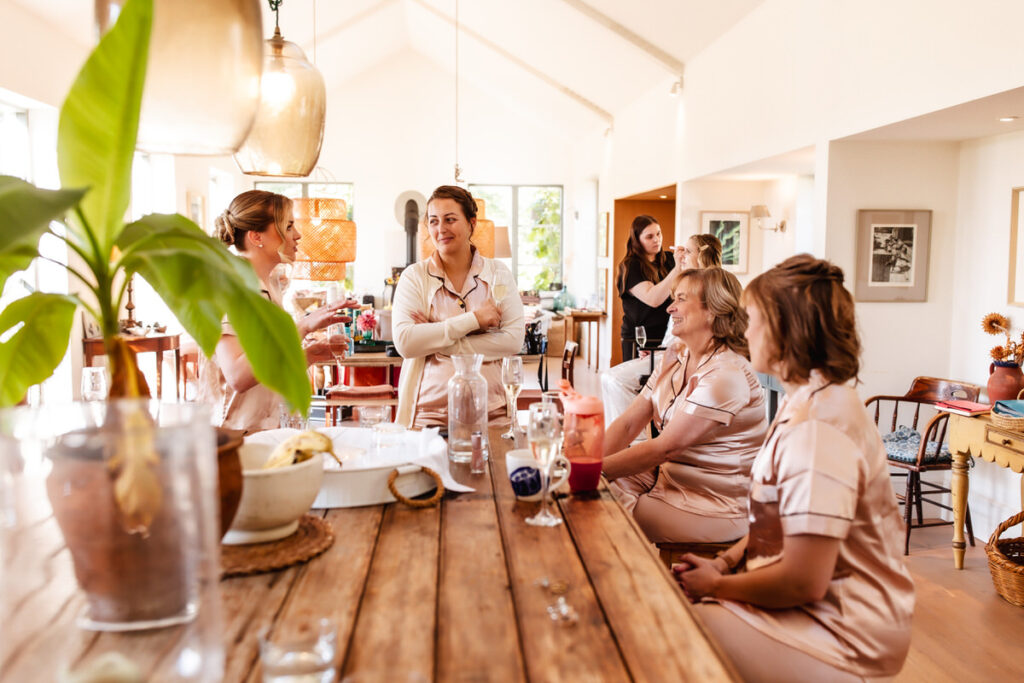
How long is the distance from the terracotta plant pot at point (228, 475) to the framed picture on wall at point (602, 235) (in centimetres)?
1075

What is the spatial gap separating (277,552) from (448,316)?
5.89 ft

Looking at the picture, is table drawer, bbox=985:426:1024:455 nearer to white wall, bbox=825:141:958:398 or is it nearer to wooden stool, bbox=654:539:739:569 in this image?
white wall, bbox=825:141:958:398

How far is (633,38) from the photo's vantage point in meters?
7.99

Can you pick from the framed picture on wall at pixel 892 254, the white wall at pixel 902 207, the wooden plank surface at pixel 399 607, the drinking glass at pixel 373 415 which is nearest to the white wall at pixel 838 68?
the white wall at pixel 902 207

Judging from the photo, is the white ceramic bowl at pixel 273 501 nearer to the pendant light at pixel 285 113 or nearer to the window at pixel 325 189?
the pendant light at pixel 285 113

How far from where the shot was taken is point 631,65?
8.91m

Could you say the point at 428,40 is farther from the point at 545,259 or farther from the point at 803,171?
the point at 803,171

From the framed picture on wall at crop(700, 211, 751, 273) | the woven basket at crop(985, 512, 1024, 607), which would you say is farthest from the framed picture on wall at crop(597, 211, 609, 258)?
the woven basket at crop(985, 512, 1024, 607)

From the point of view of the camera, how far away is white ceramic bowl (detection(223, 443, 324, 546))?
154cm

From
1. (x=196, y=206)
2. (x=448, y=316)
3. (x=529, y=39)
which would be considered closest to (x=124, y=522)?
(x=448, y=316)

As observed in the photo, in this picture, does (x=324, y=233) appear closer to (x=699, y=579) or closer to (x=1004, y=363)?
(x=1004, y=363)

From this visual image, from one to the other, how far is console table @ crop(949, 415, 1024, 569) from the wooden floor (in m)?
0.15

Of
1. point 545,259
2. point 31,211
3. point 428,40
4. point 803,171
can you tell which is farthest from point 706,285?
point 545,259

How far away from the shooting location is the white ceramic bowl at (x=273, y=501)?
5.05ft
